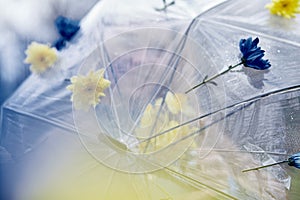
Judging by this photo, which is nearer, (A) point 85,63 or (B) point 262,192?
(B) point 262,192

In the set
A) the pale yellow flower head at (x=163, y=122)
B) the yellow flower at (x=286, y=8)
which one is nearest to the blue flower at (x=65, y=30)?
the pale yellow flower head at (x=163, y=122)

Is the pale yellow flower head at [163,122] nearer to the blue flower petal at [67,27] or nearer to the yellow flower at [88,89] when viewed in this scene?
the yellow flower at [88,89]

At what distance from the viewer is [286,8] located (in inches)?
43.3

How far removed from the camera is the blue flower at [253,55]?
1.04 metres

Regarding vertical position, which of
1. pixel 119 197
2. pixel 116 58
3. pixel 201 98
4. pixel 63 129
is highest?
pixel 116 58

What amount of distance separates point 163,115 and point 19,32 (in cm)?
54

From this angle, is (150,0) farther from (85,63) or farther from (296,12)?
(296,12)

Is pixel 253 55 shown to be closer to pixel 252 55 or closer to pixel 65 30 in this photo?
pixel 252 55

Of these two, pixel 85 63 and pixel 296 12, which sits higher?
pixel 296 12

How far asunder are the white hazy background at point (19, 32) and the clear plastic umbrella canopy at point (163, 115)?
5 cm

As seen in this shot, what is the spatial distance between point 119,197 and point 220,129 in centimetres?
36

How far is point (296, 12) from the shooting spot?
1.09 metres

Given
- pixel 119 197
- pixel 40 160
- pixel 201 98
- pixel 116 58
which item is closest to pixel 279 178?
pixel 201 98

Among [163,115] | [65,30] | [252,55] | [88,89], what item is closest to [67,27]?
[65,30]
